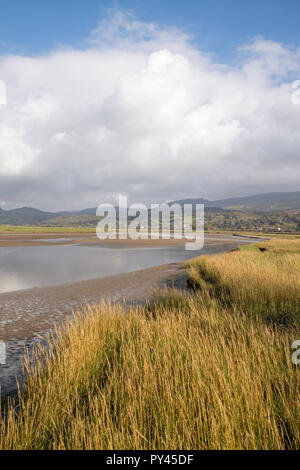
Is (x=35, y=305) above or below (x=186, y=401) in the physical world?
below

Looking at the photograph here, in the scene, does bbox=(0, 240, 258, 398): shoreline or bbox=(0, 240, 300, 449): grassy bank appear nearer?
bbox=(0, 240, 300, 449): grassy bank

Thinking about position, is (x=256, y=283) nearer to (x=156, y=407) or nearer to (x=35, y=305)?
(x=156, y=407)

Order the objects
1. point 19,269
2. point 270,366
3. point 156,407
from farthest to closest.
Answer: point 19,269, point 270,366, point 156,407

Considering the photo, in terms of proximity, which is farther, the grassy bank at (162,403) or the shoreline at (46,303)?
the shoreline at (46,303)

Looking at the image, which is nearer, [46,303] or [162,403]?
[162,403]

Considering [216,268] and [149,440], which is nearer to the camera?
[149,440]

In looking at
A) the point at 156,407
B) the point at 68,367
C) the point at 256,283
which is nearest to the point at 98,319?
the point at 68,367

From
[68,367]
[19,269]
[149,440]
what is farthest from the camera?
[19,269]

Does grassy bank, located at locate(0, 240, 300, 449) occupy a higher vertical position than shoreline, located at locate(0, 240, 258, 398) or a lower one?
higher

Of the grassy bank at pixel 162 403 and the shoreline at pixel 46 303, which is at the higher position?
the grassy bank at pixel 162 403

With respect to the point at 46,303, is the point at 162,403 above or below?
above
